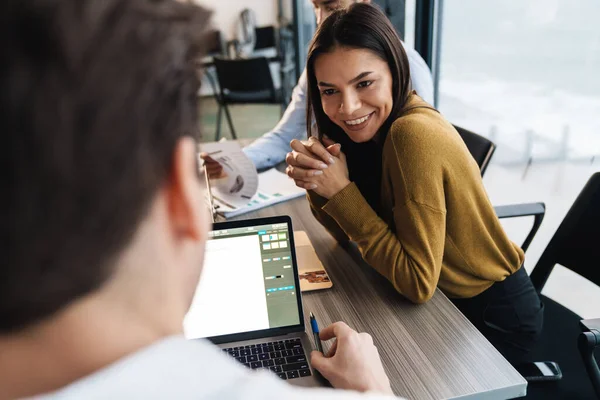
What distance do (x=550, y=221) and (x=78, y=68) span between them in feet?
8.01

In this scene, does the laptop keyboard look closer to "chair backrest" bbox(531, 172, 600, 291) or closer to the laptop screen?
the laptop screen

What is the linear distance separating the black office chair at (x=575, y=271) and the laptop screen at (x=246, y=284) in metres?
0.67

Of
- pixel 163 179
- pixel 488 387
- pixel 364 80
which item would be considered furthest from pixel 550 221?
pixel 163 179

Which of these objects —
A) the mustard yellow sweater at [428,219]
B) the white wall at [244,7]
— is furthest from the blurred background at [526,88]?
the white wall at [244,7]

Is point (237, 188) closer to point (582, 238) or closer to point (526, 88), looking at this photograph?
point (582, 238)

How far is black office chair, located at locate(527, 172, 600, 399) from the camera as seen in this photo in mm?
1170

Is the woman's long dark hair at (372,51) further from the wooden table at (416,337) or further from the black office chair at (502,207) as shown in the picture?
the black office chair at (502,207)

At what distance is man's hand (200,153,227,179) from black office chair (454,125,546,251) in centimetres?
82

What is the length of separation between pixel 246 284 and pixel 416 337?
1.10 ft

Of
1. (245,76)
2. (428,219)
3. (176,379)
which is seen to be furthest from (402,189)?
(245,76)

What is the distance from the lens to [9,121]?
264mm

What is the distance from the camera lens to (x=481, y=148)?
5.38 ft

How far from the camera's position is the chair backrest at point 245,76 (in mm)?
4129

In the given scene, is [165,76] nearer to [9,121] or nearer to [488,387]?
[9,121]
